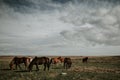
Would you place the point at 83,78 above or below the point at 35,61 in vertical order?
below

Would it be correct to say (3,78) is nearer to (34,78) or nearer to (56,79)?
(34,78)

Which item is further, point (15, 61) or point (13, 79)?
point (15, 61)

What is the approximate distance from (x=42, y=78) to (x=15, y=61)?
8.39m

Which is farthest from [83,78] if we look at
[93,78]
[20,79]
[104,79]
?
[20,79]

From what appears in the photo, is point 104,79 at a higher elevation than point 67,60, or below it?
below

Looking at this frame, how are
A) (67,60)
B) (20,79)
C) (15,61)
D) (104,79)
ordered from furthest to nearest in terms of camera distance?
(67,60) → (15,61) → (104,79) → (20,79)

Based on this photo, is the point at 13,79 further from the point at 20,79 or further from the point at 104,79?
the point at 104,79

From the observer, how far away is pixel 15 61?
20688 millimetres

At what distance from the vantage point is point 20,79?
42.9ft

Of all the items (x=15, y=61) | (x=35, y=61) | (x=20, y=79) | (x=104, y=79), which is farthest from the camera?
(x=15, y=61)

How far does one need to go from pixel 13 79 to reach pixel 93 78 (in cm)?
709

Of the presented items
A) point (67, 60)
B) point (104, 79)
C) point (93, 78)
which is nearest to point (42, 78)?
point (93, 78)

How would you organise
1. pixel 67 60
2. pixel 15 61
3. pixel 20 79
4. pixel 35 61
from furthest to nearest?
pixel 67 60 < pixel 15 61 < pixel 35 61 < pixel 20 79

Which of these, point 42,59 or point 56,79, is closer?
point 56,79
